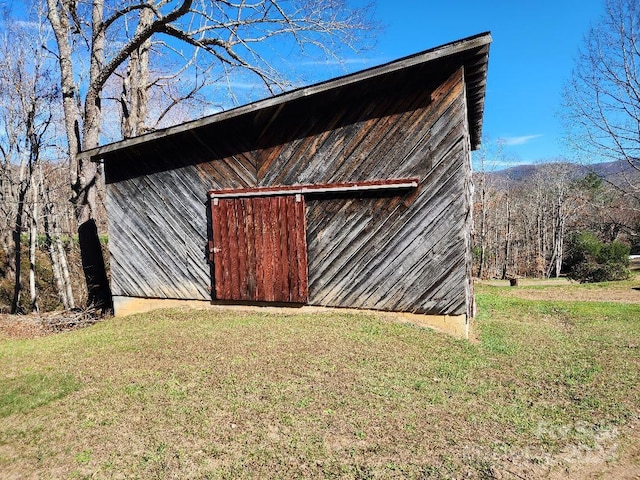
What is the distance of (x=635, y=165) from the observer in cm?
1645

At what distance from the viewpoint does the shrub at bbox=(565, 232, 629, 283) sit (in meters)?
21.7

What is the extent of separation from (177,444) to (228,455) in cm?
50

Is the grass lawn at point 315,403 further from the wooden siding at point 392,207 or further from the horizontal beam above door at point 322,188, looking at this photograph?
the horizontal beam above door at point 322,188

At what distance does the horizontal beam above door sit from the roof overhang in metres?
1.40

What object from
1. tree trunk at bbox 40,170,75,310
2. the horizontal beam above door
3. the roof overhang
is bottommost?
tree trunk at bbox 40,170,75,310

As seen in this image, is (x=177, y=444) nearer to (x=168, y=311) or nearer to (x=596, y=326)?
(x=168, y=311)

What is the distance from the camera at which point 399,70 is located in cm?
646

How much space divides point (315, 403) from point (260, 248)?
13.6ft

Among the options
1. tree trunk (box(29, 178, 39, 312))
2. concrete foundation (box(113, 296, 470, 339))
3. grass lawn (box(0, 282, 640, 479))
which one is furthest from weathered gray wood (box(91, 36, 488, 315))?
tree trunk (box(29, 178, 39, 312))

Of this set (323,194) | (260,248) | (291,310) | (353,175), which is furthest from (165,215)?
(353,175)

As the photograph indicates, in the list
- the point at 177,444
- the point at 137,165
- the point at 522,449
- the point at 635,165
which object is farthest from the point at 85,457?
the point at 635,165

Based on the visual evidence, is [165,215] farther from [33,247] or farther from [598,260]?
[598,260]

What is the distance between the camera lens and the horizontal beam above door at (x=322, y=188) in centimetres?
683

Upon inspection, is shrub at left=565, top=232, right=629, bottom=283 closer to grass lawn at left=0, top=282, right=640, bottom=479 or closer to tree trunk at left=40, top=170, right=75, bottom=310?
grass lawn at left=0, top=282, right=640, bottom=479
